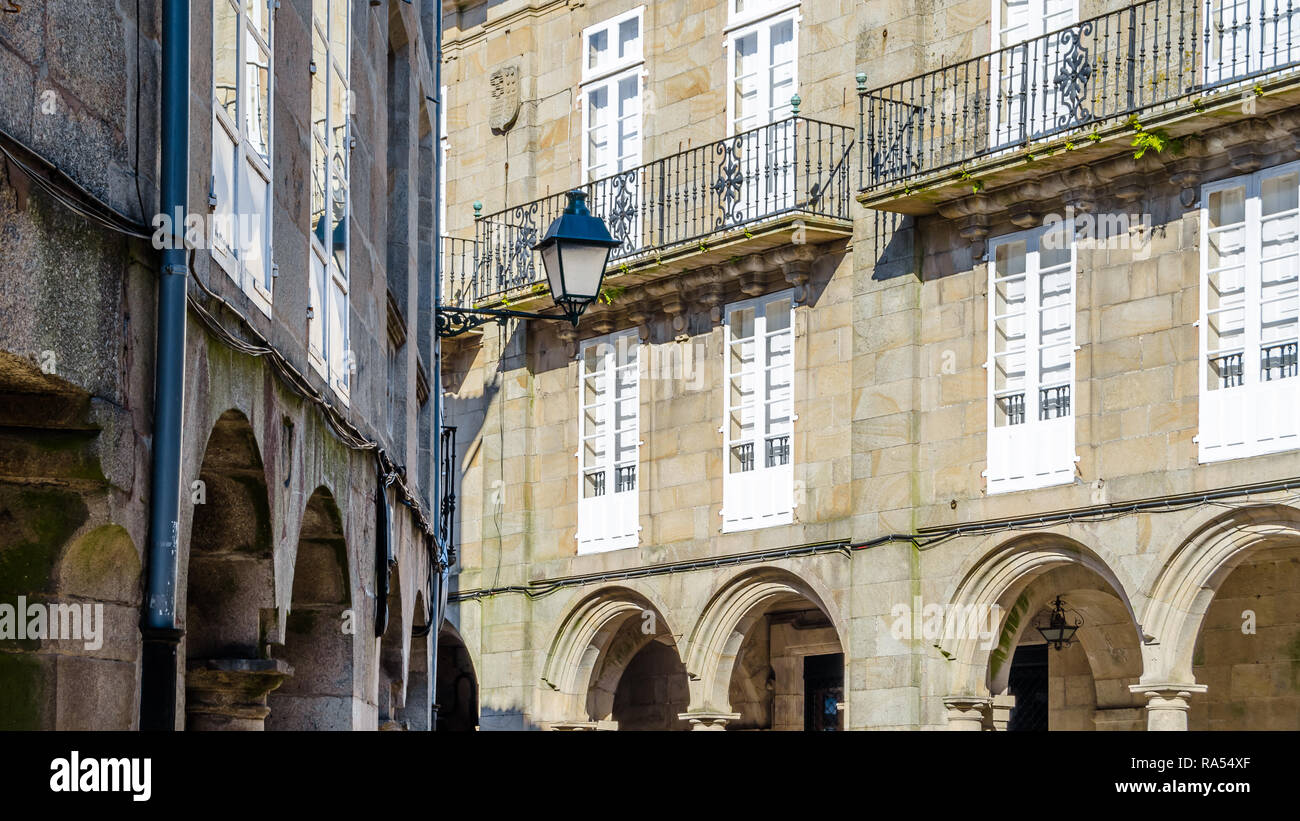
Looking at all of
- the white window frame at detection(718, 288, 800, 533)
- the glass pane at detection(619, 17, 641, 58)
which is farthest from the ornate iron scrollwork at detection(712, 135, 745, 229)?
the glass pane at detection(619, 17, 641, 58)

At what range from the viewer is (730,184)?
22.8 meters

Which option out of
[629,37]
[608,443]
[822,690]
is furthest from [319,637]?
[629,37]

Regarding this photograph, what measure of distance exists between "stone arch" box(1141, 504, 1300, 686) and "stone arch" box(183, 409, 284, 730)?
1157 cm

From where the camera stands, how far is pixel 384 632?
11820mm

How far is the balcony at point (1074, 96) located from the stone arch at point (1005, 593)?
11.1ft

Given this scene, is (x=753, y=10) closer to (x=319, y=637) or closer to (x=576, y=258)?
(x=576, y=258)

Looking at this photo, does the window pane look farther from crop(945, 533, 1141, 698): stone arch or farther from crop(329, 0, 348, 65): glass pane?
crop(329, 0, 348, 65): glass pane

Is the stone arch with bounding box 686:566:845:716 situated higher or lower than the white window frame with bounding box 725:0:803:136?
lower

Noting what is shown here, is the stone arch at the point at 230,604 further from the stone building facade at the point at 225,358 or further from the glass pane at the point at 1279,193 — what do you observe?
the glass pane at the point at 1279,193

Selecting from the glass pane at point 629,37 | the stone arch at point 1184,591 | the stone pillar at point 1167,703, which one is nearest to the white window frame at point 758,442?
the glass pane at point 629,37

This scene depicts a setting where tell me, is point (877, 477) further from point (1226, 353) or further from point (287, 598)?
point (287, 598)

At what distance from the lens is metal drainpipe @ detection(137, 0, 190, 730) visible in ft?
20.9

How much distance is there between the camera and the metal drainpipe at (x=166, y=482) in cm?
636
